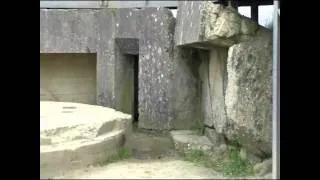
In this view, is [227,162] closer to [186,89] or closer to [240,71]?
[240,71]

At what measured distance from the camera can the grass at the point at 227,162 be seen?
6.18 metres

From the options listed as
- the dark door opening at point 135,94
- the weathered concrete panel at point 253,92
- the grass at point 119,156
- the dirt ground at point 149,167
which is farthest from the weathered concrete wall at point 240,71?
the dark door opening at point 135,94

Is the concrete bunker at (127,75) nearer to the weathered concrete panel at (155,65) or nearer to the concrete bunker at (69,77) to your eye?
the weathered concrete panel at (155,65)

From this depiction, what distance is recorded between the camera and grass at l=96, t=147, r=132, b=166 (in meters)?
6.75

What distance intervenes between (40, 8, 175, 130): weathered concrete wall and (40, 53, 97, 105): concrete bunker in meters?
0.66

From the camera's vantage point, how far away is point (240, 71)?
5.93m

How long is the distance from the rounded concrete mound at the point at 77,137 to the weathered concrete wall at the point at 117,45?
1240 millimetres

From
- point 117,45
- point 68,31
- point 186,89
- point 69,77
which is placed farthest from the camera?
point 69,77

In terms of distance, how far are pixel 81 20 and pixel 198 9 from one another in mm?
3381

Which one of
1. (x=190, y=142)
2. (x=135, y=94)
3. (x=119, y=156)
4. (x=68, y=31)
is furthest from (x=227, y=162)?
(x=68, y=31)

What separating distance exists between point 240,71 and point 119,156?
2.25 m

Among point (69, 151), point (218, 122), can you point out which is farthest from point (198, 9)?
point (69, 151)

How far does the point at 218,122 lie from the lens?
7164 millimetres

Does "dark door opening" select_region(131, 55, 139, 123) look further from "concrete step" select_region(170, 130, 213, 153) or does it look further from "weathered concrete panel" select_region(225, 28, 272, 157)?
"weathered concrete panel" select_region(225, 28, 272, 157)
